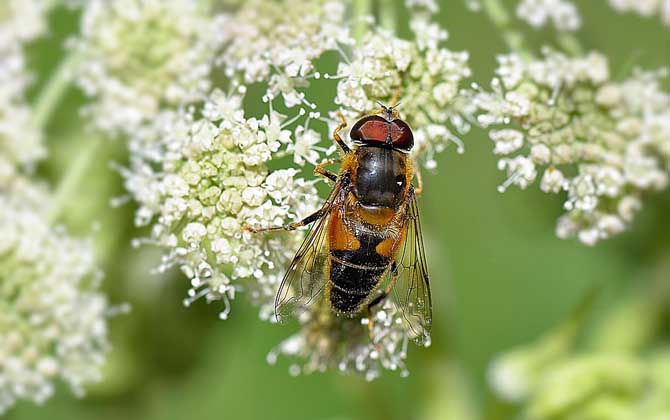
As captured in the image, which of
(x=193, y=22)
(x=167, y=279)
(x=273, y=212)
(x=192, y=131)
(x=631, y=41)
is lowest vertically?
(x=273, y=212)

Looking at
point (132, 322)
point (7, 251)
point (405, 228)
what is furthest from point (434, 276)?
point (7, 251)

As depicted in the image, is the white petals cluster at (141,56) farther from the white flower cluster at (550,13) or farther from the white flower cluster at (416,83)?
the white flower cluster at (550,13)

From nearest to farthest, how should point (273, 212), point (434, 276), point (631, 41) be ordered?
point (273, 212) → point (434, 276) → point (631, 41)

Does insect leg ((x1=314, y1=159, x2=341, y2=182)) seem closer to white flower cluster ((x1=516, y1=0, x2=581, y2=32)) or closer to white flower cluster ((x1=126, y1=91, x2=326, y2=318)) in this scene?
white flower cluster ((x1=126, y1=91, x2=326, y2=318))

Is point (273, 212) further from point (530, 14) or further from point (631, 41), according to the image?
point (631, 41)

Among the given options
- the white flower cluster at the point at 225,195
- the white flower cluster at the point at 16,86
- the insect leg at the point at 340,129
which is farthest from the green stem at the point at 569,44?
the white flower cluster at the point at 16,86

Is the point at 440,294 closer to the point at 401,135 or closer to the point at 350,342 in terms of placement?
the point at 350,342

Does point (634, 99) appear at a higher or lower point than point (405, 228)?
higher
